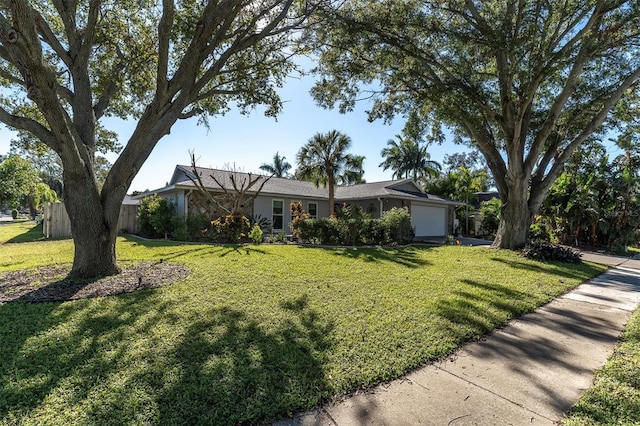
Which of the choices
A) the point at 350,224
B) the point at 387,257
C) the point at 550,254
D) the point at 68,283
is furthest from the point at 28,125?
the point at 550,254

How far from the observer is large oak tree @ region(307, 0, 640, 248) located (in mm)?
9125

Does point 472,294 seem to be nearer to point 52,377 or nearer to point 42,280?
point 52,377

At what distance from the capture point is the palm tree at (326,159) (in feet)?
55.0

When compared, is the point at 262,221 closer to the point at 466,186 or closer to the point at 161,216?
the point at 161,216

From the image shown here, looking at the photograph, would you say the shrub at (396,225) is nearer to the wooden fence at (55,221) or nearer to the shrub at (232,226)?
the shrub at (232,226)

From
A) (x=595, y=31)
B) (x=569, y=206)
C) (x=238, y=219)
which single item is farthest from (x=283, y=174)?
(x=595, y=31)

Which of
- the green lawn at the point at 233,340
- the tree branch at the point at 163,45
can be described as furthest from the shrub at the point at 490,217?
the tree branch at the point at 163,45

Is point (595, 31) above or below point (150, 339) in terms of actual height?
above

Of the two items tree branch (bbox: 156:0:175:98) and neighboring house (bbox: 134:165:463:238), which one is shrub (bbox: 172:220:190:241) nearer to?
neighboring house (bbox: 134:165:463:238)

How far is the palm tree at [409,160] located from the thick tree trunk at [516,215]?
2107 cm

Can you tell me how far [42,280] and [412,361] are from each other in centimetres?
686

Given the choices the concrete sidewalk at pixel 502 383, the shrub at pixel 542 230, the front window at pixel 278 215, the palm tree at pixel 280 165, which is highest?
the palm tree at pixel 280 165

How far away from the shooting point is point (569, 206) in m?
15.1

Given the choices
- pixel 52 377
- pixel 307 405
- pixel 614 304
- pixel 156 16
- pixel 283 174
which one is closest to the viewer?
pixel 307 405
